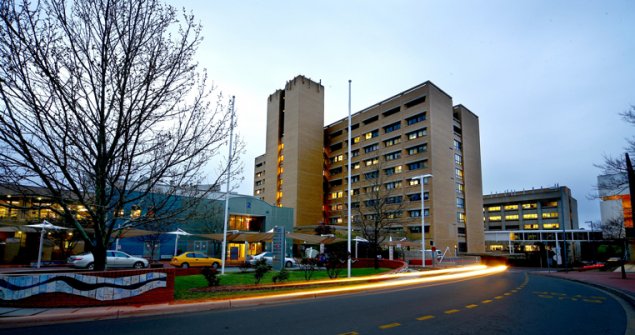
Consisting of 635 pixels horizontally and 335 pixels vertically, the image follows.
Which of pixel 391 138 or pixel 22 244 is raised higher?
pixel 391 138

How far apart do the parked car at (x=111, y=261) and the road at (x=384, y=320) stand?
16836 millimetres

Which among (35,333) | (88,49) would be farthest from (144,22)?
(35,333)

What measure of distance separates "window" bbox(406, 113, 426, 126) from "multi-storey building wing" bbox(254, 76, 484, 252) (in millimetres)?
203

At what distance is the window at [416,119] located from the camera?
75.1 m

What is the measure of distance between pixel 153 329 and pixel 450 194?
2823 inches

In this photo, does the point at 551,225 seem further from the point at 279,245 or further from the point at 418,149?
the point at 279,245

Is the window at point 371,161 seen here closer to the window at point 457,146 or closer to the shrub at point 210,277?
the window at point 457,146

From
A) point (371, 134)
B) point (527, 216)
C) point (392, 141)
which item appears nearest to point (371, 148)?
point (371, 134)

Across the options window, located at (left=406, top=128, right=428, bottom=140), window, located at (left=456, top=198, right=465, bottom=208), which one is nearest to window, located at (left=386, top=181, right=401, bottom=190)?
window, located at (left=406, top=128, right=428, bottom=140)

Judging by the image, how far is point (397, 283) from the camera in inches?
752

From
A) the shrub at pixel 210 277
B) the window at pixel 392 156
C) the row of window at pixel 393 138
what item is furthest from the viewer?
the window at pixel 392 156

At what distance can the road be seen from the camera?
7.89 metres

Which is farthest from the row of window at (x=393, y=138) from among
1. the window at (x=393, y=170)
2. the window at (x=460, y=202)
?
the window at (x=460, y=202)

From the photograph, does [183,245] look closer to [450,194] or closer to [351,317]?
[351,317]
